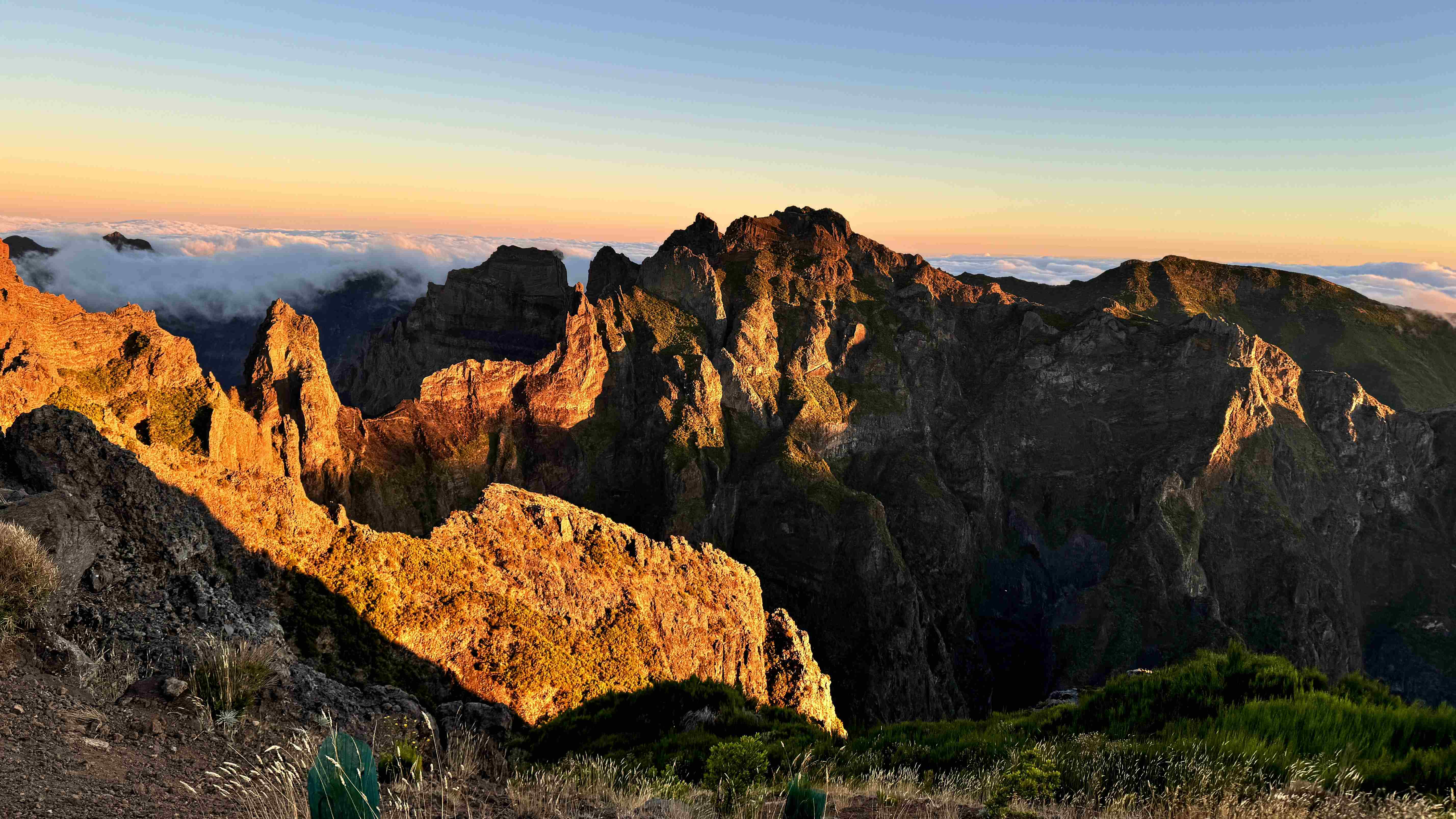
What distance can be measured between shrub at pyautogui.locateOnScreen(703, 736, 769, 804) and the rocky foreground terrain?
18.0 meters

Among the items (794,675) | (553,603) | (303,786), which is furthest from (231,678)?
(794,675)

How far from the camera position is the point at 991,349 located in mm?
147375

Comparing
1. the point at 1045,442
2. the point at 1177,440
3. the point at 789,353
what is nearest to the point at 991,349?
the point at 1045,442

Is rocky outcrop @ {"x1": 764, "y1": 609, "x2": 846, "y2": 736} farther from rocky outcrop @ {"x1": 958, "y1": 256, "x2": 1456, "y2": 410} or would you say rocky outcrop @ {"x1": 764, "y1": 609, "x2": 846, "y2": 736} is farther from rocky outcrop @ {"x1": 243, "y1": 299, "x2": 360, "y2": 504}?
rocky outcrop @ {"x1": 958, "y1": 256, "x2": 1456, "y2": 410}

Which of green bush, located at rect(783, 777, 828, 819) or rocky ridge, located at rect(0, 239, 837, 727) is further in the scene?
rocky ridge, located at rect(0, 239, 837, 727)

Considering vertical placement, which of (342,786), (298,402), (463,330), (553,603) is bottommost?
(553,603)

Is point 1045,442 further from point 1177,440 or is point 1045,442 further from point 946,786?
point 946,786

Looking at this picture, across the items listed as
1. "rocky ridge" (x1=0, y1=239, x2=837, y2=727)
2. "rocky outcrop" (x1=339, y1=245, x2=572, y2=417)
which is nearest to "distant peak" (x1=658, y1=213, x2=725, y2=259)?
"rocky outcrop" (x1=339, y1=245, x2=572, y2=417)

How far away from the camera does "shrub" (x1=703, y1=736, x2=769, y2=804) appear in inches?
419

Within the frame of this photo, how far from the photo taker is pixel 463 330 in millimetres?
117500

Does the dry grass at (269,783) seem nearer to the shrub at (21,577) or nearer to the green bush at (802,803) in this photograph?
the green bush at (802,803)

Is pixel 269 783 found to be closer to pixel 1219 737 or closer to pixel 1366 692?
pixel 1219 737

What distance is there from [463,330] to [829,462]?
208ft

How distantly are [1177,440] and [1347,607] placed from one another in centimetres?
3582
